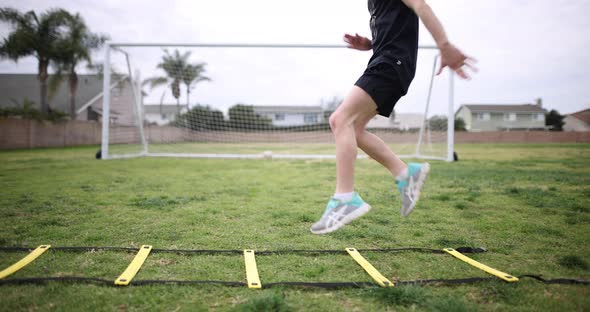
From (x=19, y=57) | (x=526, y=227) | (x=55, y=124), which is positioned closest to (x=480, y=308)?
(x=526, y=227)

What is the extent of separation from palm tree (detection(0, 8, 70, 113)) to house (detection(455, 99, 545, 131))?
49469mm

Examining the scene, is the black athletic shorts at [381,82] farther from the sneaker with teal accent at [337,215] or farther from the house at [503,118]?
the house at [503,118]

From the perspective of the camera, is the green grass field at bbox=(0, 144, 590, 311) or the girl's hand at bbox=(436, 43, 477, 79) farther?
the girl's hand at bbox=(436, 43, 477, 79)

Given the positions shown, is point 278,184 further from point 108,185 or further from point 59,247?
point 59,247

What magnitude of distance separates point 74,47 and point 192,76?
14.7 meters

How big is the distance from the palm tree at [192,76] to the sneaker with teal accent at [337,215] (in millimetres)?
12657

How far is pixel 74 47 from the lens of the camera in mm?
23688

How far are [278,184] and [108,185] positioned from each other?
293cm

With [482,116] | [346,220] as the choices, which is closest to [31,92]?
[346,220]

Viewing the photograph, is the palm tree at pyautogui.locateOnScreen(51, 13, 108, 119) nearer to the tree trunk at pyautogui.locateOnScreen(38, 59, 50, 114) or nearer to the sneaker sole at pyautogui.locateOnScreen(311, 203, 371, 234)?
the tree trunk at pyautogui.locateOnScreen(38, 59, 50, 114)

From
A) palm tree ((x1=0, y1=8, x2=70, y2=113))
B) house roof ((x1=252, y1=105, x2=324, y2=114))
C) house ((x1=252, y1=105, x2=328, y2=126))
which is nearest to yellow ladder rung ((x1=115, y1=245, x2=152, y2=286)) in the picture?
house ((x1=252, y1=105, x2=328, y2=126))

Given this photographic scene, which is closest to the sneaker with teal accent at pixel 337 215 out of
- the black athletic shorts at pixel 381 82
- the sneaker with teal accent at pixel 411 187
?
the sneaker with teal accent at pixel 411 187

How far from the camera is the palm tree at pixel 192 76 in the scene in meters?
14.0

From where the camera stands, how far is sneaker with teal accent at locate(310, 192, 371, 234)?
7.55 ft
